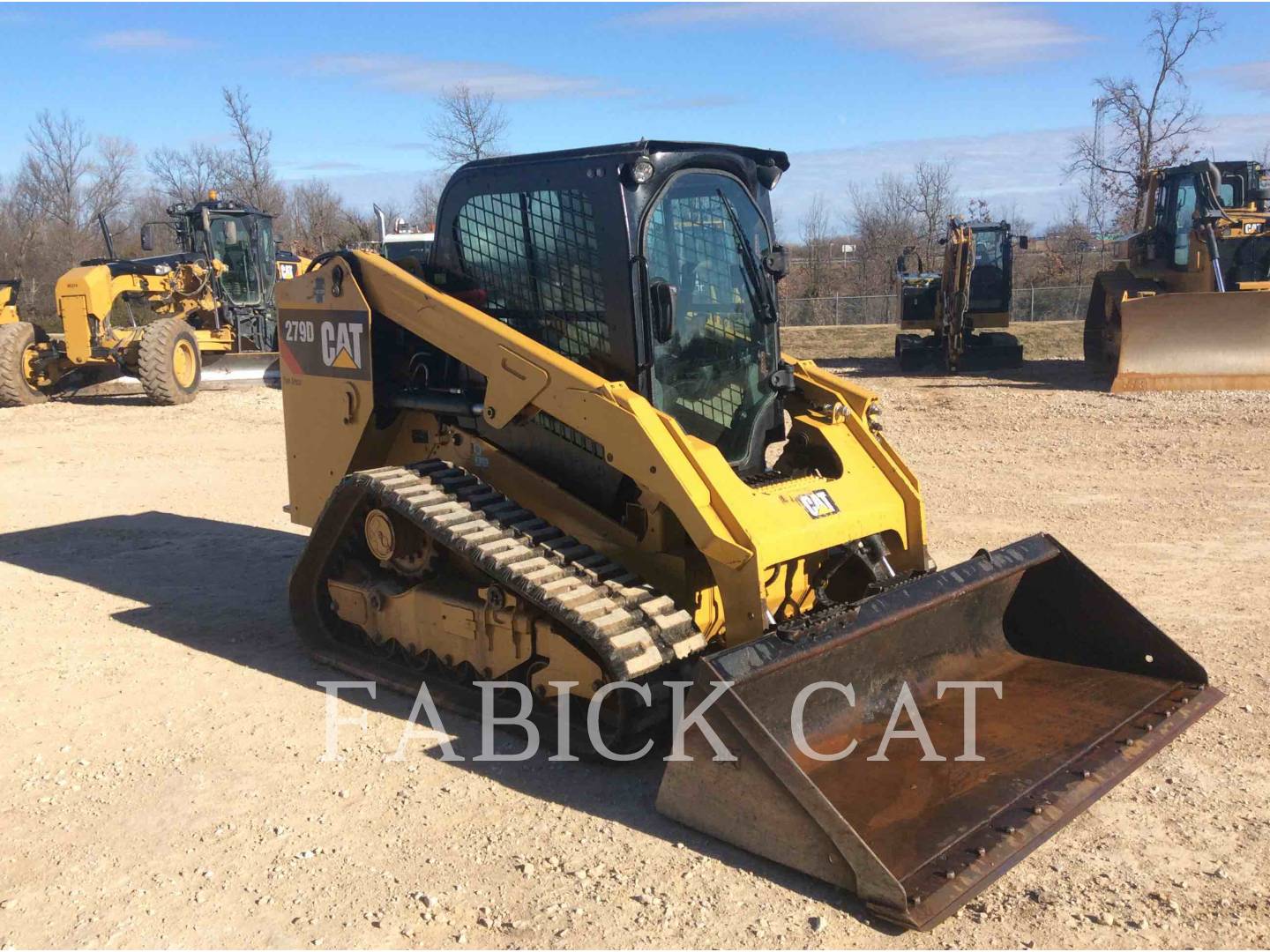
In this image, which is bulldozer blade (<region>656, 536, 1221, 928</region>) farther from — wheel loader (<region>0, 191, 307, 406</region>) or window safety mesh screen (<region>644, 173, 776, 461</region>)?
wheel loader (<region>0, 191, 307, 406</region>)

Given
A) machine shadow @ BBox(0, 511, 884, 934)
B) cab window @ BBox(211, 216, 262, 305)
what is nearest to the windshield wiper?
machine shadow @ BBox(0, 511, 884, 934)

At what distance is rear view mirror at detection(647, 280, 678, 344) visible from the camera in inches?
190

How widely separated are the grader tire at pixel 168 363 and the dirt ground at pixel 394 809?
23.3 ft

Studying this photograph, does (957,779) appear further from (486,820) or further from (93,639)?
(93,639)

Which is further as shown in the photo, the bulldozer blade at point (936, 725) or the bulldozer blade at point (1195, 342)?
the bulldozer blade at point (1195, 342)

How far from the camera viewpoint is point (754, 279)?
5.48 metres

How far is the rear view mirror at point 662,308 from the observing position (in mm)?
4832

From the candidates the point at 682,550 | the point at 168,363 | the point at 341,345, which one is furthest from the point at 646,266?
the point at 168,363

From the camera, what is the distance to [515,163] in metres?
5.24

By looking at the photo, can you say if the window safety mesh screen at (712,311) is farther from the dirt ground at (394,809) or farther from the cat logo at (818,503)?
the dirt ground at (394,809)

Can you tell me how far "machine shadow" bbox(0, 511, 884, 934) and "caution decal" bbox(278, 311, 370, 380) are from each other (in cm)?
144

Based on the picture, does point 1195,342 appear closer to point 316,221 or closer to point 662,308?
point 662,308

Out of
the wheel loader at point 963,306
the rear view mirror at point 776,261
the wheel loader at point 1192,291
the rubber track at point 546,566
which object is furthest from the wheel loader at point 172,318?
the wheel loader at point 1192,291

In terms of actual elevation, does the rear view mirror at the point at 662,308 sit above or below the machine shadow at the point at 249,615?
above
